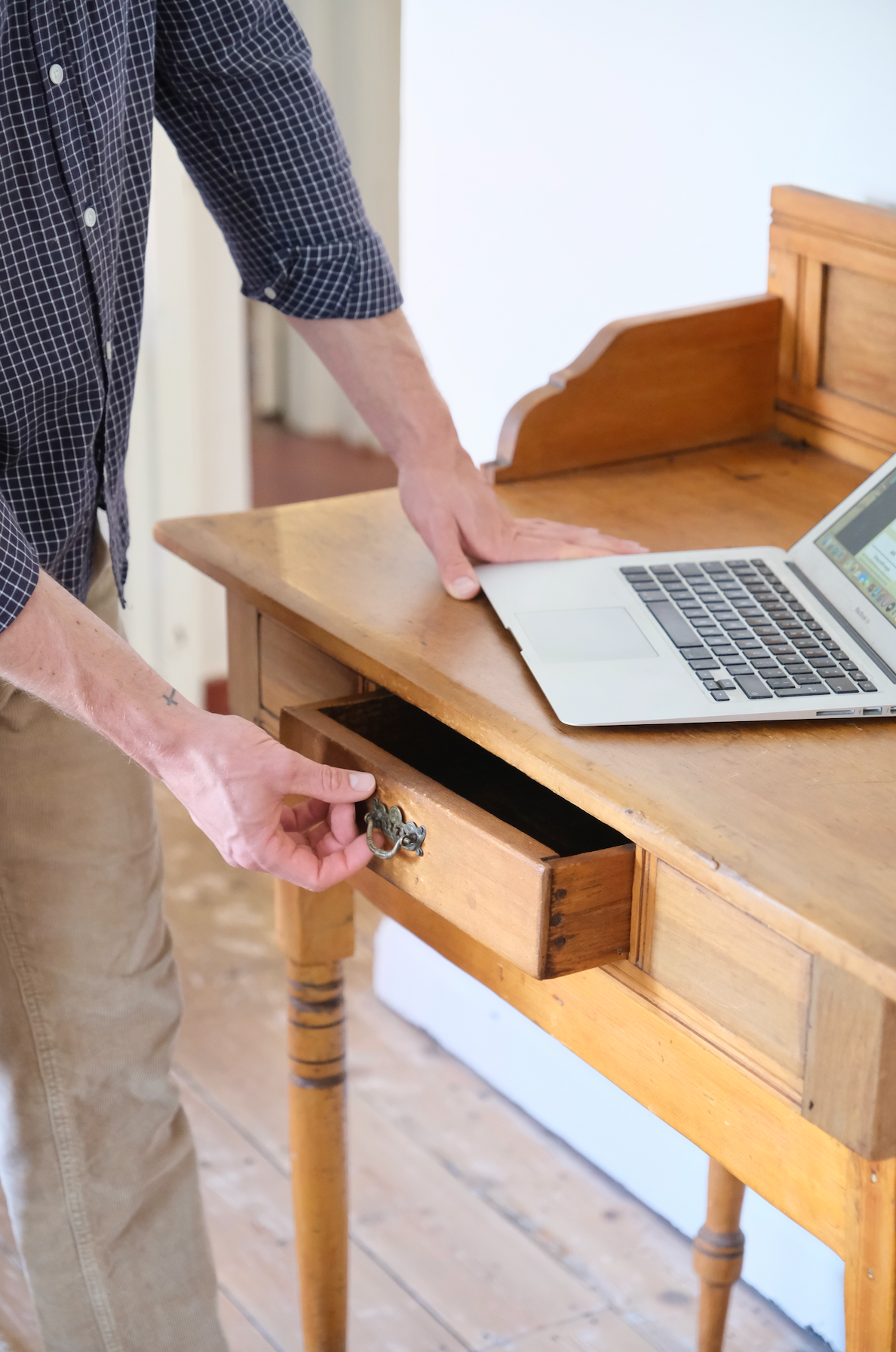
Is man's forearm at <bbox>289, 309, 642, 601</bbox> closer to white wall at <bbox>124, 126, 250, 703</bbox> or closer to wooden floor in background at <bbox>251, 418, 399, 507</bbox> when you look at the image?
white wall at <bbox>124, 126, 250, 703</bbox>

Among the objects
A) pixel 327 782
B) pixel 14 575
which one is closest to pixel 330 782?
pixel 327 782

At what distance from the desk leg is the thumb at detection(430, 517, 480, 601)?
455mm

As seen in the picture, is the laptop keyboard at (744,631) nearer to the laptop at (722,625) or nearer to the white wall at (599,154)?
the laptop at (722,625)

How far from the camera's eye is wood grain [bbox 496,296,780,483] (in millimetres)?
1297

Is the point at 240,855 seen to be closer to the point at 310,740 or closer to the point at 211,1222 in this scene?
the point at 310,740

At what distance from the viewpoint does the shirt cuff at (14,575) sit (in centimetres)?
88

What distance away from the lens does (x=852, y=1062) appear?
747 mm

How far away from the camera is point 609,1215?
1661 mm

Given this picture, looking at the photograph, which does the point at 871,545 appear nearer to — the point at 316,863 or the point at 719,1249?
the point at 316,863

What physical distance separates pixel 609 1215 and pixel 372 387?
3.10 ft

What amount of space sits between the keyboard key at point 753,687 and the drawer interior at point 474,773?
6.8 inches

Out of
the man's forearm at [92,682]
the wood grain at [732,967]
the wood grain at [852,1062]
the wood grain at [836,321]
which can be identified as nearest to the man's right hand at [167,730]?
the man's forearm at [92,682]

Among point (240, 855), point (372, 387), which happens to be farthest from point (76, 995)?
point (372, 387)

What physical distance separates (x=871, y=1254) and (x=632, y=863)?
235 millimetres
